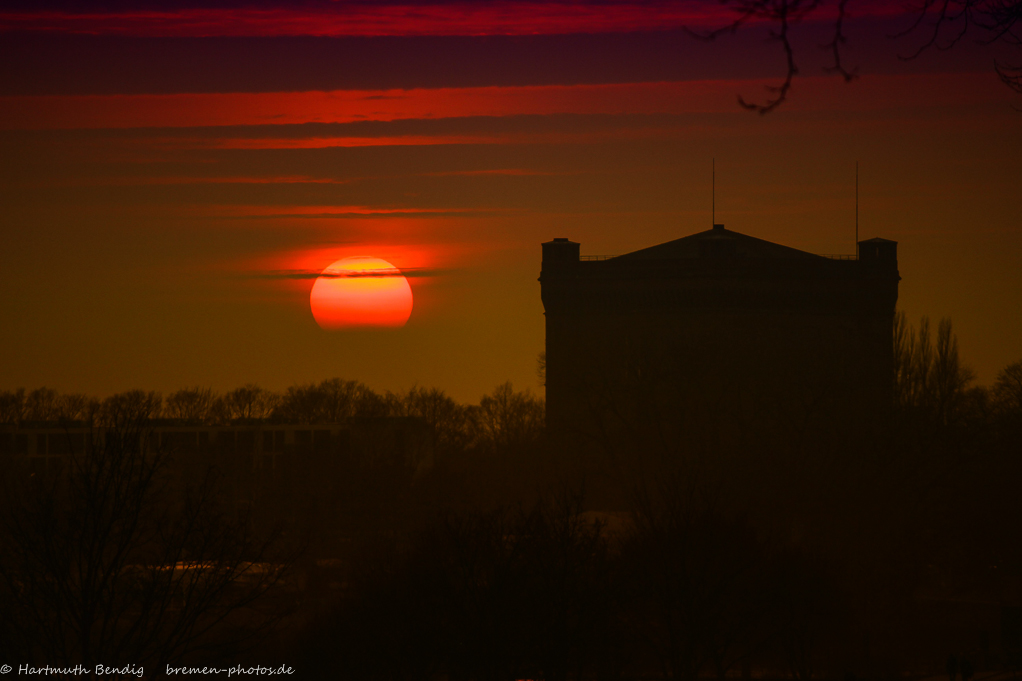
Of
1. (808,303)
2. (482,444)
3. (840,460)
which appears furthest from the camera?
(482,444)

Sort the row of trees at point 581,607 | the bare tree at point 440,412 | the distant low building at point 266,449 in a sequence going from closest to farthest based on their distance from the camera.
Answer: the row of trees at point 581,607 < the distant low building at point 266,449 < the bare tree at point 440,412

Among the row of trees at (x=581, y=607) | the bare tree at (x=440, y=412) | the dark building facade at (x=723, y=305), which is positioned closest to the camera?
the row of trees at (x=581, y=607)

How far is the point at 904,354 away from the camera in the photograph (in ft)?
274

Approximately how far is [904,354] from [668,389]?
20675 millimetres

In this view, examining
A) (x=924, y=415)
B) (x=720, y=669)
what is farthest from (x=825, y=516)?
(x=720, y=669)

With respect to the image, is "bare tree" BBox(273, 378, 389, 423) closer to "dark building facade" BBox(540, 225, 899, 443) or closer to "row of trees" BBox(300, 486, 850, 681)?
"dark building facade" BBox(540, 225, 899, 443)

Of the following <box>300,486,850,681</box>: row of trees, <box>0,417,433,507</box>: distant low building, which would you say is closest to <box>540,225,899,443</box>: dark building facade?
<box>0,417,433,507</box>: distant low building

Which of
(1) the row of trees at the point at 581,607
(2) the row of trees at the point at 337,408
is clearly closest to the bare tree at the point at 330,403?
(2) the row of trees at the point at 337,408

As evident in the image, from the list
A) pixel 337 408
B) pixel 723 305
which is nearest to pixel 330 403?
pixel 337 408

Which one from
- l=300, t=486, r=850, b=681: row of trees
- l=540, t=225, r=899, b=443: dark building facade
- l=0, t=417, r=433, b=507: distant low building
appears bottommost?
l=300, t=486, r=850, b=681: row of trees

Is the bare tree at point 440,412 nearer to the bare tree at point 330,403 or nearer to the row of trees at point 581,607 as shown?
the bare tree at point 330,403

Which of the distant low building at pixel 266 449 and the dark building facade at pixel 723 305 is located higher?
the dark building facade at pixel 723 305

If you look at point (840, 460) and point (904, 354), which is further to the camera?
point (904, 354)

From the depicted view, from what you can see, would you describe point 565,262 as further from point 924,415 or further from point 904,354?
point 924,415
